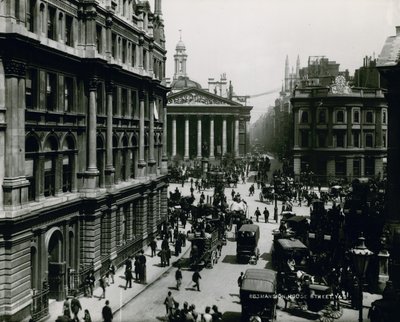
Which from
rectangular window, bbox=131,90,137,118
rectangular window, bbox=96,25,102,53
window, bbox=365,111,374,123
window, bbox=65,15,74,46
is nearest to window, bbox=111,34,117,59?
rectangular window, bbox=96,25,102,53

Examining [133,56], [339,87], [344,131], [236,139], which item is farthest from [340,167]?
[236,139]

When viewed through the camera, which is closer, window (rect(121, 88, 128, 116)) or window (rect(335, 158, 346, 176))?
window (rect(121, 88, 128, 116))

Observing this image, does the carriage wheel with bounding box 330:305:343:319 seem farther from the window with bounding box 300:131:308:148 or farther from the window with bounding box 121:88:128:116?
the window with bounding box 300:131:308:148

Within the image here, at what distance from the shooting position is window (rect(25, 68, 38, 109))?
865 inches

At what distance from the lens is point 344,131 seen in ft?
250

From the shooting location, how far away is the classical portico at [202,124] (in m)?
122

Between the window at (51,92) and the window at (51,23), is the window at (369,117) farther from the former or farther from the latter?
the window at (51,92)

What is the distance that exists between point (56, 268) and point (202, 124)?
108 meters

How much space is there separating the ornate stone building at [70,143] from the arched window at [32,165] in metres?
0.05

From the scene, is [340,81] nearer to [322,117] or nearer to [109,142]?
[322,117]

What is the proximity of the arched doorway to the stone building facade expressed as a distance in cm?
5584

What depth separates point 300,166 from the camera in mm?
77938

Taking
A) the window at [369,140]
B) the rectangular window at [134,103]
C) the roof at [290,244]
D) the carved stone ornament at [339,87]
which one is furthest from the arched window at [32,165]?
the window at [369,140]

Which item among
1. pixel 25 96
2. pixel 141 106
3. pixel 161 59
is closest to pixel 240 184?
pixel 161 59
